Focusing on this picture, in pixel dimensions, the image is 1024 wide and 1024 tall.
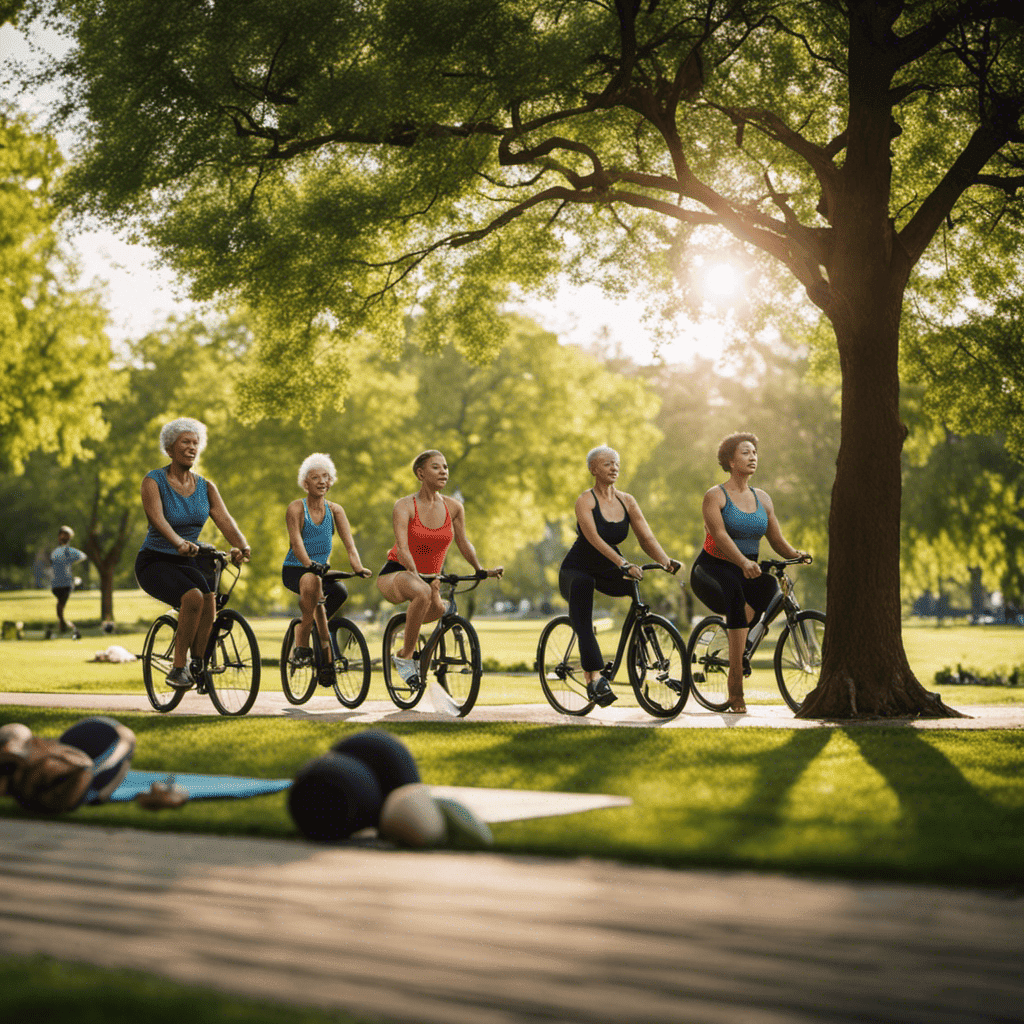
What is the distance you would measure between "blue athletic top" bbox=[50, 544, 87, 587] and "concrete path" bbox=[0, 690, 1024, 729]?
1498cm

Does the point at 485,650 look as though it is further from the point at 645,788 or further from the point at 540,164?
the point at 645,788

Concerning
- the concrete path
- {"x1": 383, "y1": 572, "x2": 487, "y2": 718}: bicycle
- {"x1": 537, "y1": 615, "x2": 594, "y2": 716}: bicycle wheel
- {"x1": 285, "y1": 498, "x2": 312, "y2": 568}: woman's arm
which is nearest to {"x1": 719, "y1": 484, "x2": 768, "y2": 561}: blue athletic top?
the concrete path

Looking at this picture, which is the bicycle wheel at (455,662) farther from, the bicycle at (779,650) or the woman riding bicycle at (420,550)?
the bicycle at (779,650)

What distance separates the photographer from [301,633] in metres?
11.3

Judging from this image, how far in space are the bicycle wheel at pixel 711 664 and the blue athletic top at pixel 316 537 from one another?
3271 mm

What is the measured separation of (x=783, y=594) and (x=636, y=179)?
440cm

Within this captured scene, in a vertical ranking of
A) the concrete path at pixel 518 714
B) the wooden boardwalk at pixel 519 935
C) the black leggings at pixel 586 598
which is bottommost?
the concrete path at pixel 518 714

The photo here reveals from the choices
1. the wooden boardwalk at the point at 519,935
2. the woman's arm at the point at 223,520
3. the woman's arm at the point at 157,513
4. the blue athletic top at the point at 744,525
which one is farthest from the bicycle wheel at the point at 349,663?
the wooden boardwalk at the point at 519,935

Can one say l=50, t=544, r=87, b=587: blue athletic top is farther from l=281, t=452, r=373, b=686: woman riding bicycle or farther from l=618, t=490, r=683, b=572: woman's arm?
l=618, t=490, r=683, b=572: woman's arm

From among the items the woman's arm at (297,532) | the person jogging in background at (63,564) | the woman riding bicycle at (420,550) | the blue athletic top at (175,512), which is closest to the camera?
the blue athletic top at (175,512)

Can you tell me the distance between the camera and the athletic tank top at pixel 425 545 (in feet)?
36.3

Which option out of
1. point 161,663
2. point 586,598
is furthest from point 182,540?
point 586,598

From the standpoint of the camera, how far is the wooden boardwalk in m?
3.08

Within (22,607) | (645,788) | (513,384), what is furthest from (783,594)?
(22,607)
